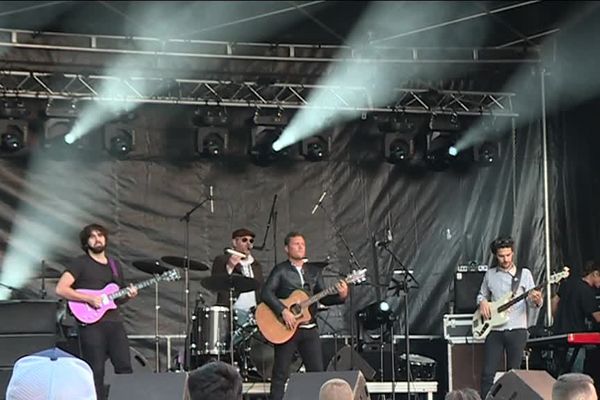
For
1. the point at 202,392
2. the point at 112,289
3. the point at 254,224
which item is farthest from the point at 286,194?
the point at 202,392

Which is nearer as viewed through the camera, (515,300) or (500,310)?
(515,300)

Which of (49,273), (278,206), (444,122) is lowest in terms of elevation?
(49,273)

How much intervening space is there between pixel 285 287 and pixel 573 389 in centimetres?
682

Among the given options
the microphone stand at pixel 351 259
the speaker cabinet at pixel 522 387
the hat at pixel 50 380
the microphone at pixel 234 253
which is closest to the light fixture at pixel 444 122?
the microphone stand at pixel 351 259

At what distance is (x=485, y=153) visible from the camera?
1416 cm

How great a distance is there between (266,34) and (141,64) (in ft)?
4.71

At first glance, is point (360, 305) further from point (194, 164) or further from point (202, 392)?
point (202, 392)

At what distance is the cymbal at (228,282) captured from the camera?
11.7 meters

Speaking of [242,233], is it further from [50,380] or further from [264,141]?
[50,380]

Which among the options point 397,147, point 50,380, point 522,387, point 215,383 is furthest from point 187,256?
point 50,380

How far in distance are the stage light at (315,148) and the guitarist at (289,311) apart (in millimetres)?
2333

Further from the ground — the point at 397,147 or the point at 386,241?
the point at 397,147

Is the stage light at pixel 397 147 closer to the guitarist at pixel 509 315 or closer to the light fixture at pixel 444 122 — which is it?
the light fixture at pixel 444 122

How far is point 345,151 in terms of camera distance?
14227 millimetres
